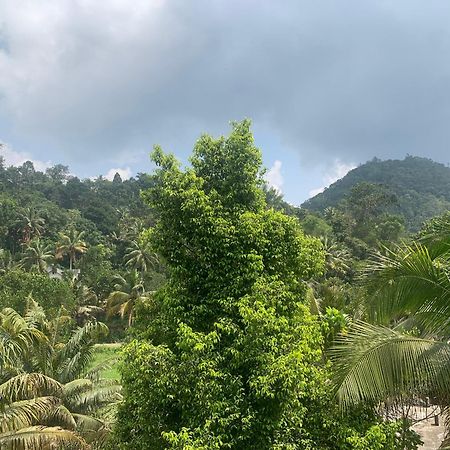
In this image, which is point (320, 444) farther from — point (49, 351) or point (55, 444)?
point (49, 351)

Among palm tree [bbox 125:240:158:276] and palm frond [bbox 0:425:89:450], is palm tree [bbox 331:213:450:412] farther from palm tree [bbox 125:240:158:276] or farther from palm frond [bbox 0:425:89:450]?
palm tree [bbox 125:240:158:276]

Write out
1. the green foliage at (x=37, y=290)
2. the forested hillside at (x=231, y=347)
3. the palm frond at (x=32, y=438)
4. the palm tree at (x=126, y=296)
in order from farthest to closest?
the palm tree at (x=126, y=296)
the green foliage at (x=37, y=290)
the palm frond at (x=32, y=438)
the forested hillside at (x=231, y=347)

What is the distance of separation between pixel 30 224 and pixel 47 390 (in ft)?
161

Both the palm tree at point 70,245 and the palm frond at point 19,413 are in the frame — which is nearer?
the palm frond at point 19,413

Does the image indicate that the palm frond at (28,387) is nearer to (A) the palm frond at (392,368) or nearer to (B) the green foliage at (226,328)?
(B) the green foliage at (226,328)

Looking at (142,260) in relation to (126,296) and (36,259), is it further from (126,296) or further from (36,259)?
(126,296)

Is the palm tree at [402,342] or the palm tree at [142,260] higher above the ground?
the palm tree at [142,260]

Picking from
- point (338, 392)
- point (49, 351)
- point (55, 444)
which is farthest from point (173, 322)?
point (49, 351)

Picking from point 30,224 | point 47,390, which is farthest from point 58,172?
point 47,390

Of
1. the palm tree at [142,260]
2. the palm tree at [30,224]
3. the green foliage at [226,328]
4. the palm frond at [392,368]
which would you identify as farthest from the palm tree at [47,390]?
the palm tree at [30,224]

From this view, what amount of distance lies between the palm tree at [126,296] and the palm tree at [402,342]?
29.0m

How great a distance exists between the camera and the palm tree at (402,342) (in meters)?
5.66

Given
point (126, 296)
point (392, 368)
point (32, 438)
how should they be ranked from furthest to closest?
1. point (126, 296)
2. point (32, 438)
3. point (392, 368)

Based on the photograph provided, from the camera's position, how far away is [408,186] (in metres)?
132
